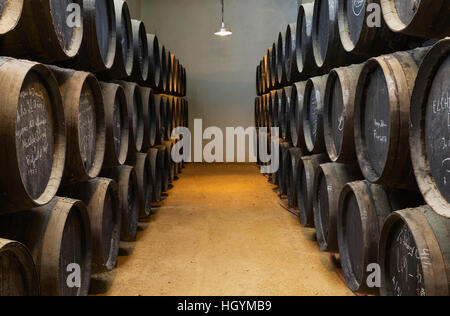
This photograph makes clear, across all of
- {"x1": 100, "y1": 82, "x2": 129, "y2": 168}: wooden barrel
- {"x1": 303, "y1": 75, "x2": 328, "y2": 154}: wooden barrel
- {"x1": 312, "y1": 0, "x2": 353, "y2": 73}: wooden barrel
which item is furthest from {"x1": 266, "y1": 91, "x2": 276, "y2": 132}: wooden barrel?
{"x1": 100, "y1": 82, "x2": 129, "y2": 168}: wooden barrel

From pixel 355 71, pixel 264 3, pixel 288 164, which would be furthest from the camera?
pixel 264 3

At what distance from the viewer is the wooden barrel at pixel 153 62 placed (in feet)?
19.5

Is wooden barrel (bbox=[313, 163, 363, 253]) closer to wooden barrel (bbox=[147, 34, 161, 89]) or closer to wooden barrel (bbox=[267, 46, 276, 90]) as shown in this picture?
wooden barrel (bbox=[147, 34, 161, 89])

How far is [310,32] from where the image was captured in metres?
4.34

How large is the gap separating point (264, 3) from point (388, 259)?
34.6 ft

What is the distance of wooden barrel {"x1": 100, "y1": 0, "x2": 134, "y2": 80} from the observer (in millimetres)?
3895

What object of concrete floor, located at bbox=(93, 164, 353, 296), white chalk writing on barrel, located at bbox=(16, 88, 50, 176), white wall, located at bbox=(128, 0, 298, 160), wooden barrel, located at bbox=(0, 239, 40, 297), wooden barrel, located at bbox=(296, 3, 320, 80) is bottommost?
concrete floor, located at bbox=(93, 164, 353, 296)

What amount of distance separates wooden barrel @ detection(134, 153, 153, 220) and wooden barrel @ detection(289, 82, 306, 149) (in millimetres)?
1771

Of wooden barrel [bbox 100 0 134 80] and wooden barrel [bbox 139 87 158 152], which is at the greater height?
wooden barrel [bbox 100 0 134 80]

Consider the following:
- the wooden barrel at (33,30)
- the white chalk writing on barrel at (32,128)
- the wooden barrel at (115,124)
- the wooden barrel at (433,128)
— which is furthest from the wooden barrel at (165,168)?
the wooden barrel at (433,128)

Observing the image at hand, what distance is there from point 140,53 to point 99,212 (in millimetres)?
2994

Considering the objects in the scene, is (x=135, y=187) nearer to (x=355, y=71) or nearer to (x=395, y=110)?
(x=355, y=71)

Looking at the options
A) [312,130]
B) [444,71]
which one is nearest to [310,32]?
[312,130]

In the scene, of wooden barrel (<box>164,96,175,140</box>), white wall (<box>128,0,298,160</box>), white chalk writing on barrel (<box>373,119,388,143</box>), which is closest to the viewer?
white chalk writing on barrel (<box>373,119,388,143</box>)
